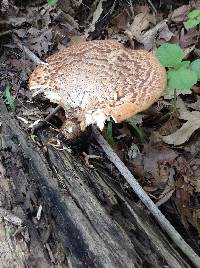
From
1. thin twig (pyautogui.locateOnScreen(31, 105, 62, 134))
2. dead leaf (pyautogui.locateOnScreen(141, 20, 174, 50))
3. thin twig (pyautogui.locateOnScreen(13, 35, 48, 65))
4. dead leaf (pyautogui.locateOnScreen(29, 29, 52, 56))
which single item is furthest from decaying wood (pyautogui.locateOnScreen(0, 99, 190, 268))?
dead leaf (pyautogui.locateOnScreen(141, 20, 174, 50))

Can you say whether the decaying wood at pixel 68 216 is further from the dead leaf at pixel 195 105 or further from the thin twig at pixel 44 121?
the dead leaf at pixel 195 105

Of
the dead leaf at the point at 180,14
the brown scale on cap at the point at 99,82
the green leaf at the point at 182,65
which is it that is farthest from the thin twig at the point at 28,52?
the dead leaf at the point at 180,14

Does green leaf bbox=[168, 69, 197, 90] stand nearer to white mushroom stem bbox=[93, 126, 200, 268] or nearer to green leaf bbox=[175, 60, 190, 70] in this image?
green leaf bbox=[175, 60, 190, 70]

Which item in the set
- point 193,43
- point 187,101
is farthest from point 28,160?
point 193,43

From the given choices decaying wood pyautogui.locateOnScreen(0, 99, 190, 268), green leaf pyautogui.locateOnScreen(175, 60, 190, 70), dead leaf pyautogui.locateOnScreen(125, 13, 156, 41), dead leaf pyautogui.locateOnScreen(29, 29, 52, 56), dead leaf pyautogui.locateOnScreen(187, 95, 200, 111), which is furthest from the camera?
dead leaf pyautogui.locateOnScreen(125, 13, 156, 41)

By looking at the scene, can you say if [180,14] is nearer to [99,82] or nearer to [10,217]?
[99,82]

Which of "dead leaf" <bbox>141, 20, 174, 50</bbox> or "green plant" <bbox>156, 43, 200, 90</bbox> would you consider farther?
"dead leaf" <bbox>141, 20, 174, 50</bbox>
